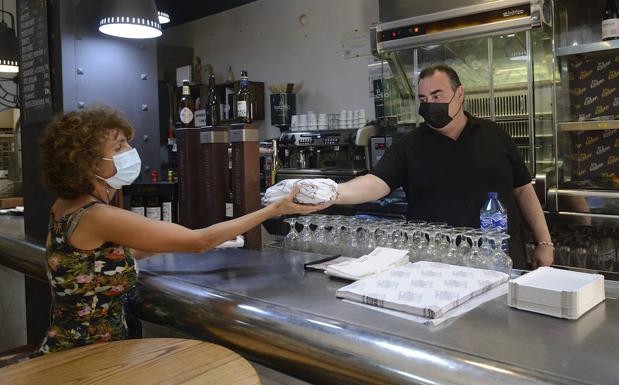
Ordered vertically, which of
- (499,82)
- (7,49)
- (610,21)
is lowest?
(499,82)

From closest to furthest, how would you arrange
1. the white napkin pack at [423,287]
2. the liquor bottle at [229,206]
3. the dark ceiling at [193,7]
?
the white napkin pack at [423,287], the liquor bottle at [229,206], the dark ceiling at [193,7]

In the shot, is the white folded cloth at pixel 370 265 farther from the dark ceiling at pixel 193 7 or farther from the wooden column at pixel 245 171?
the dark ceiling at pixel 193 7

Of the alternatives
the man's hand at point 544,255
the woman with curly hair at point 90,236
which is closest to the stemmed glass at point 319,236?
the woman with curly hair at point 90,236

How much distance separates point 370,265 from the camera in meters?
1.62

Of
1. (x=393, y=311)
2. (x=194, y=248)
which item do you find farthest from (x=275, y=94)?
(x=393, y=311)

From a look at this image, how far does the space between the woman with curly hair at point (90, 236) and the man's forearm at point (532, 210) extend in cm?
159

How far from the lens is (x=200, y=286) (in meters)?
1.61

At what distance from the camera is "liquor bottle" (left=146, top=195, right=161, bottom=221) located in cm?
246

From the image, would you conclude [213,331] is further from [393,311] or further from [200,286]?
[393,311]

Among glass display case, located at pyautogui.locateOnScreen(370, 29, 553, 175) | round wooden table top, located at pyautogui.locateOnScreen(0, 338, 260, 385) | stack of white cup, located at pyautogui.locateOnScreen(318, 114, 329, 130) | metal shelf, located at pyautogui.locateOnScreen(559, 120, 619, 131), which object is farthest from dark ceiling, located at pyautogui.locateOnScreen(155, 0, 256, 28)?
round wooden table top, located at pyautogui.locateOnScreen(0, 338, 260, 385)

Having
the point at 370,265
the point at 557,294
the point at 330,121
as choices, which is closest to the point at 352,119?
the point at 330,121

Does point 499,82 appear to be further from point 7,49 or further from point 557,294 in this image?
point 7,49

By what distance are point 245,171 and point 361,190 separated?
626mm

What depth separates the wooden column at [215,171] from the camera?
227 centimetres
